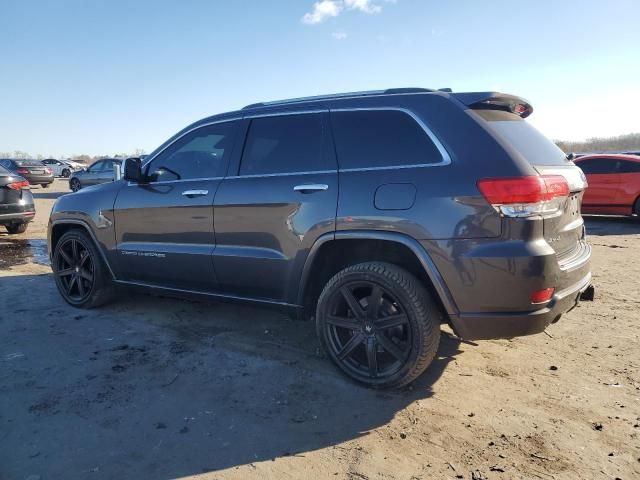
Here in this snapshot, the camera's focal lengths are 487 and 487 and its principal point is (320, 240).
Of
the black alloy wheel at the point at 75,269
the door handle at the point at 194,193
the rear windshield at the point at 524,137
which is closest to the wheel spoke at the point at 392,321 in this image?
the rear windshield at the point at 524,137

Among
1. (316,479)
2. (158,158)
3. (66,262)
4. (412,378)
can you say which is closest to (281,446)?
(316,479)

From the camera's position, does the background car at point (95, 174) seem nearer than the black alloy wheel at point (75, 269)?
No

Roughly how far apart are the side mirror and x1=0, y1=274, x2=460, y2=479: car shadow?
138cm

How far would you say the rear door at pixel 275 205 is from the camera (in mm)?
3480

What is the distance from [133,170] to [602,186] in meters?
10.9

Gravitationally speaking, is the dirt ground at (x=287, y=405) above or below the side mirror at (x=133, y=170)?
below

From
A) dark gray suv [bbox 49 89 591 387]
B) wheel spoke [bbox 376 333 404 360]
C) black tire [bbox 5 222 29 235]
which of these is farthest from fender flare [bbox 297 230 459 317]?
black tire [bbox 5 222 29 235]

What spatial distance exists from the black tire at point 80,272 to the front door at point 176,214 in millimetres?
387

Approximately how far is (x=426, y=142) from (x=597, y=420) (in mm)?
1986

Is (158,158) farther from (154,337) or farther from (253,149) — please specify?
(154,337)

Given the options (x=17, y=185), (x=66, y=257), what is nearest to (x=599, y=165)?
(x=66, y=257)

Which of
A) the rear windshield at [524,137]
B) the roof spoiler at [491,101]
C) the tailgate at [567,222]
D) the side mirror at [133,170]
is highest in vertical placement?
the roof spoiler at [491,101]

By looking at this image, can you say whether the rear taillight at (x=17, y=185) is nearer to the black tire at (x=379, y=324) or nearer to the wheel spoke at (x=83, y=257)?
the wheel spoke at (x=83, y=257)

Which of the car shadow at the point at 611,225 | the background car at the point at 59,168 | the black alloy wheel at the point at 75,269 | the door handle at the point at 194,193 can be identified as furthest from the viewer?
the background car at the point at 59,168
